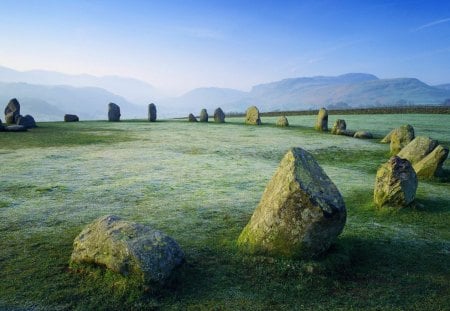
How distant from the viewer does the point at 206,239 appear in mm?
8219

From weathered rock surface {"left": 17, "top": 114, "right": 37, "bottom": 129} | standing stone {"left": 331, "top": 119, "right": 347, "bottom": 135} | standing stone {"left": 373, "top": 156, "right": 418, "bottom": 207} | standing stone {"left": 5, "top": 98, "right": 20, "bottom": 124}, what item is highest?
standing stone {"left": 5, "top": 98, "right": 20, "bottom": 124}

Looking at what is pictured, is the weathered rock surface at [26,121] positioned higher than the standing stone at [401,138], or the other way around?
the weathered rock surface at [26,121]

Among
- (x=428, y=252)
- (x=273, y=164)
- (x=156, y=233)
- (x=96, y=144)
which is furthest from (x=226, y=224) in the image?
(x=96, y=144)

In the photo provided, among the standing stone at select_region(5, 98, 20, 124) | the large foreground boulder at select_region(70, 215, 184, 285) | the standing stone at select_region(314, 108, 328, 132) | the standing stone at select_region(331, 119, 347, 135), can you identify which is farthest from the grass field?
the standing stone at select_region(5, 98, 20, 124)

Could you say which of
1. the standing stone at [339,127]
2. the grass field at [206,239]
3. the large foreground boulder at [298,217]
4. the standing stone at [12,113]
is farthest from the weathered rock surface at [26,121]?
the large foreground boulder at [298,217]

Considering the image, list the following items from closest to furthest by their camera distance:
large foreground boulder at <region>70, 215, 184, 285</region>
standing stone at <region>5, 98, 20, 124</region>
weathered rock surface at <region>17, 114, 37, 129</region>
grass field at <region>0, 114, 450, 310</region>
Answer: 1. grass field at <region>0, 114, 450, 310</region>
2. large foreground boulder at <region>70, 215, 184, 285</region>
3. weathered rock surface at <region>17, 114, 37, 129</region>
4. standing stone at <region>5, 98, 20, 124</region>

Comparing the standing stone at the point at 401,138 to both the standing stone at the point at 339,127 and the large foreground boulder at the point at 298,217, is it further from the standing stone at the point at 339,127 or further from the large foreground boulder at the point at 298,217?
the large foreground boulder at the point at 298,217

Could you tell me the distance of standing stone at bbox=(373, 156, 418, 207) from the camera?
34.0 ft

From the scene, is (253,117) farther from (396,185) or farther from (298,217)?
(298,217)

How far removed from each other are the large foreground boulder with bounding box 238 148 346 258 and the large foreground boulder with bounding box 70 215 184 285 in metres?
1.74

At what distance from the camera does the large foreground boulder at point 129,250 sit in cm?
618

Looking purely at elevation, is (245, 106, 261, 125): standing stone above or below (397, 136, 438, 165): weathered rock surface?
above

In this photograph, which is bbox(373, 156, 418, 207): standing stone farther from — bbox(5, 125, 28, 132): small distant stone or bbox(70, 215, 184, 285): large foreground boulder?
bbox(5, 125, 28, 132): small distant stone

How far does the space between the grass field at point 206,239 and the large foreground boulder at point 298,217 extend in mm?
271
